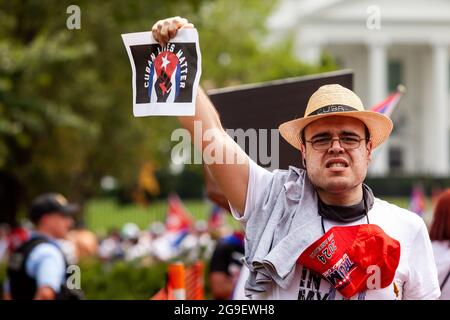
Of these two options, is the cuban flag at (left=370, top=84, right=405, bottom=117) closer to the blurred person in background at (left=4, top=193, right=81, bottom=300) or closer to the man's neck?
the blurred person in background at (left=4, top=193, right=81, bottom=300)

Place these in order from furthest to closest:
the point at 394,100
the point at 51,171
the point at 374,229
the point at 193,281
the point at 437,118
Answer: the point at 437,118 < the point at 51,171 < the point at 193,281 < the point at 394,100 < the point at 374,229

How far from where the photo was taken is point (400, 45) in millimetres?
59406

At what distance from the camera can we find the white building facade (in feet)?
182

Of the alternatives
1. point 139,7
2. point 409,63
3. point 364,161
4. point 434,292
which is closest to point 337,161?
point 364,161

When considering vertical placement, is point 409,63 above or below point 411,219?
above

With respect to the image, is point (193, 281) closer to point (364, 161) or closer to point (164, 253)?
point (364, 161)

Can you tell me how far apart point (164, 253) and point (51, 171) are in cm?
328

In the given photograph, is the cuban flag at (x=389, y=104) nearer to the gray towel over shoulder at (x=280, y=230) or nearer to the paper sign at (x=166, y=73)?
the gray towel over shoulder at (x=280, y=230)

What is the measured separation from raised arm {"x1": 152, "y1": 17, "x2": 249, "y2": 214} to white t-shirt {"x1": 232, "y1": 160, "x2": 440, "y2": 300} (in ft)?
0.11

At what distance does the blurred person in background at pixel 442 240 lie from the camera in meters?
4.33

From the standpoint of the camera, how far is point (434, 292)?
125 inches

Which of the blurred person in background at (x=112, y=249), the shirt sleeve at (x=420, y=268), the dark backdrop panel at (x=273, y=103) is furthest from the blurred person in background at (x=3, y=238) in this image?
the shirt sleeve at (x=420, y=268)

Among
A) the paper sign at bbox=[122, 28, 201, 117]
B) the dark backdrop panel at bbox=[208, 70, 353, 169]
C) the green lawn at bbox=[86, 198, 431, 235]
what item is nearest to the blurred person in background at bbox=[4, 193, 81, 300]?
the dark backdrop panel at bbox=[208, 70, 353, 169]

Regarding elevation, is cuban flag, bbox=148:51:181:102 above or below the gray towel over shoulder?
above
